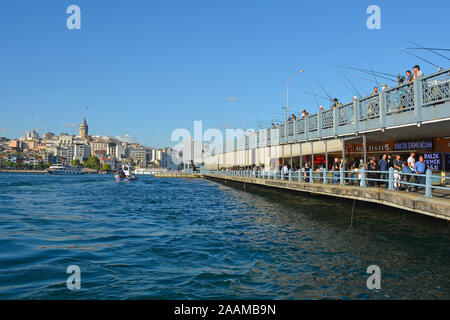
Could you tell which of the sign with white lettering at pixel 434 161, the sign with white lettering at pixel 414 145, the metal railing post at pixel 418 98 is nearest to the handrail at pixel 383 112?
the metal railing post at pixel 418 98

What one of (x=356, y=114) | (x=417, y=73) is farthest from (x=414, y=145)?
(x=417, y=73)

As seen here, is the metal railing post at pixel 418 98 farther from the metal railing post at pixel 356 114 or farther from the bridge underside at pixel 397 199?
the metal railing post at pixel 356 114

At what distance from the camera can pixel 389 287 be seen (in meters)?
6.75

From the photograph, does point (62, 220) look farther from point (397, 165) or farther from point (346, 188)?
point (397, 165)

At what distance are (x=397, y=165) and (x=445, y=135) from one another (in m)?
4.10

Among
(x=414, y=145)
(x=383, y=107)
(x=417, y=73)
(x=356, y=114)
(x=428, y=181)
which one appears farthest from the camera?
(x=414, y=145)

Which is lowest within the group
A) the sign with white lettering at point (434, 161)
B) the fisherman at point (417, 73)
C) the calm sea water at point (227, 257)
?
the calm sea water at point (227, 257)

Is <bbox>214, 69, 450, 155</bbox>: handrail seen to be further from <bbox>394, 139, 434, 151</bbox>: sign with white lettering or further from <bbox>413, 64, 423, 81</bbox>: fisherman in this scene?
<bbox>394, 139, 434, 151</bbox>: sign with white lettering

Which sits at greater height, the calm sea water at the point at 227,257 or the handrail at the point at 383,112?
the handrail at the point at 383,112

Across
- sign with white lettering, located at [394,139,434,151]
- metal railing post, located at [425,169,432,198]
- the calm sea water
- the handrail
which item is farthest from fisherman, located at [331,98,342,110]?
metal railing post, located at [425,169,432,198]

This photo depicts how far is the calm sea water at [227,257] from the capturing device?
658cm

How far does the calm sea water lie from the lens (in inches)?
259

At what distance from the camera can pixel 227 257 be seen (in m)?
8.97

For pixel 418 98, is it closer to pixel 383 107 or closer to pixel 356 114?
pixel 383 107
